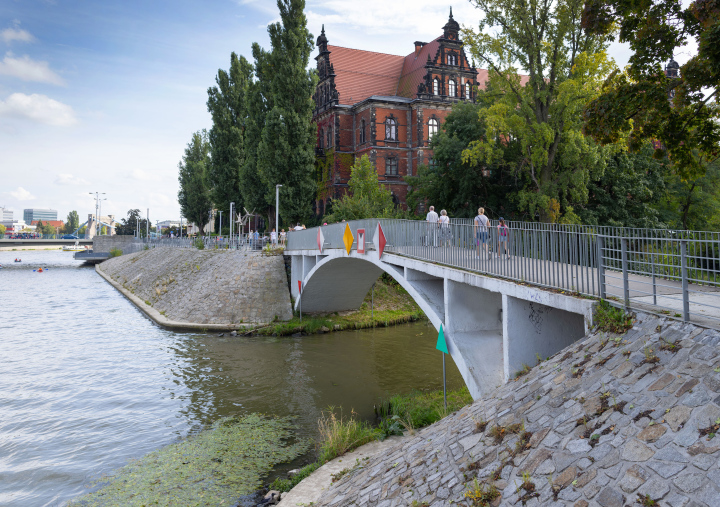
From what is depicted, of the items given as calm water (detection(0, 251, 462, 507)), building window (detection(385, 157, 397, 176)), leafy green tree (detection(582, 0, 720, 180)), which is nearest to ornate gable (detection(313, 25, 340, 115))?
building window (detection(385, 157, 397, 176))

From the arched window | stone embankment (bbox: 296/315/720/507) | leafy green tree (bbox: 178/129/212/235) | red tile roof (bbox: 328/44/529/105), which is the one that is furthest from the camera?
leafy green tree (bbox: 178/129/212/235)

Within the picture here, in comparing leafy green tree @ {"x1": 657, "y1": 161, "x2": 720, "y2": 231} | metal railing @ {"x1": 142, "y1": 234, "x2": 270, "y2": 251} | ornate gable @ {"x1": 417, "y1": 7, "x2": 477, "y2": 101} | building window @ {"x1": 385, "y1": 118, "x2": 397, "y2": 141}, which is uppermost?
ornate gable @ {"x1": 417, "y1": 7, "x2": 477, "y2": 101}

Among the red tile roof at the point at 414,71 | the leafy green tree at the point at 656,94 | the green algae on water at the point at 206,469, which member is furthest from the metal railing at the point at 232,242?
the leafy green tree at the point at 656,94

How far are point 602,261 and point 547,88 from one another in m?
18.9

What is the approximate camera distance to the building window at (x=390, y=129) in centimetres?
4791

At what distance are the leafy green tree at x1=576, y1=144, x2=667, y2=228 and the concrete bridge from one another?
18794 millimetres

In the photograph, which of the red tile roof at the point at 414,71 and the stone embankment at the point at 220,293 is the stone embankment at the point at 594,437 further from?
the red tile roof at the point at 414,71

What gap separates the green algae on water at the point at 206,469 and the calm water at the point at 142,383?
585 mm

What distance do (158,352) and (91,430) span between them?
884 cm

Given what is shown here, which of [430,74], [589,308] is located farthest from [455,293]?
[430,74]

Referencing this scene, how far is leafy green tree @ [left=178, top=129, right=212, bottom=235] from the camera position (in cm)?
6488

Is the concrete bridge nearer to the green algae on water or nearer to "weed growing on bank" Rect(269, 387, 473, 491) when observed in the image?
"weed growing on bank" Rect(269, 387, 473, 491)

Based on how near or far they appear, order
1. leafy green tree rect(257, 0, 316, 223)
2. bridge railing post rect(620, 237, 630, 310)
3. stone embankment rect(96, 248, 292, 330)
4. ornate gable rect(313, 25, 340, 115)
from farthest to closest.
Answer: ornate gable rect(313, 25, 340, 115) → leafy green tree rect(257, 0, 316, 223) → stone embankment rect(96, 248, 292, 330) → bridge railing post rect(620, 237, 630, 310)

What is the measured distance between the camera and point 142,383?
56.0ft
